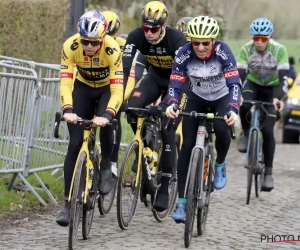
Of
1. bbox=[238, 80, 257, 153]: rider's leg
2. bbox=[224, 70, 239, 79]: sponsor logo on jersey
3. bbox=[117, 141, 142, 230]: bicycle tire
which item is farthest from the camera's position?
bbox=[238, 80, 257, 153]: rider's leg

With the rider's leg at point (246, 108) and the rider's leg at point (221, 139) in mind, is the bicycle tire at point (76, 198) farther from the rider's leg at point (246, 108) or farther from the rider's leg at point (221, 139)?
the rider's leg at point (246, 108)

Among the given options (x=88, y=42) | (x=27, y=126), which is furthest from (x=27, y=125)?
(x=88, y=42)

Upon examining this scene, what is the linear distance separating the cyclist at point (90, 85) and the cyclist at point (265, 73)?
11.3 ft

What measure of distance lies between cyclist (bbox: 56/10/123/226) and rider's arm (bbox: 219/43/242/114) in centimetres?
100

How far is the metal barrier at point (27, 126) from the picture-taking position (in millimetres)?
10141

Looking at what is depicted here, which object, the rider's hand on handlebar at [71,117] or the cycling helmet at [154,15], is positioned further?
the cycling helmet at [154,15]

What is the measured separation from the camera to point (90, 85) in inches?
367

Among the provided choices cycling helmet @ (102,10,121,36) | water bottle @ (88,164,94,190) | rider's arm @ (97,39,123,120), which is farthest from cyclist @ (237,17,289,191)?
water bottle @ (88,164,94,190)

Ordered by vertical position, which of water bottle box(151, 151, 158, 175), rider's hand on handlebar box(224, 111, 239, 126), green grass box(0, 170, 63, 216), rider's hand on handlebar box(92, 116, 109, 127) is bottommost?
green grass box(0, 170, 63, 216)

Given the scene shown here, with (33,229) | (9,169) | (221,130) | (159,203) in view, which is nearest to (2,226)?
(33,229)

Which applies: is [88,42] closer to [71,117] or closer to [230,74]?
[71,117]

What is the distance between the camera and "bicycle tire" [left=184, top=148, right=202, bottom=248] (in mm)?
8695

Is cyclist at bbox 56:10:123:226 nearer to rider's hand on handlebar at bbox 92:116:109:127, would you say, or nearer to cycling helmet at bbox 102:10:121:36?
rider's hand on handlebar at bbox 92:116:109:127

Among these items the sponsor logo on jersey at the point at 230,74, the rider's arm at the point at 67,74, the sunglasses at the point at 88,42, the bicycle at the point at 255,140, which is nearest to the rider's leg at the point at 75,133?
the rider's arm at the point at 67,74
